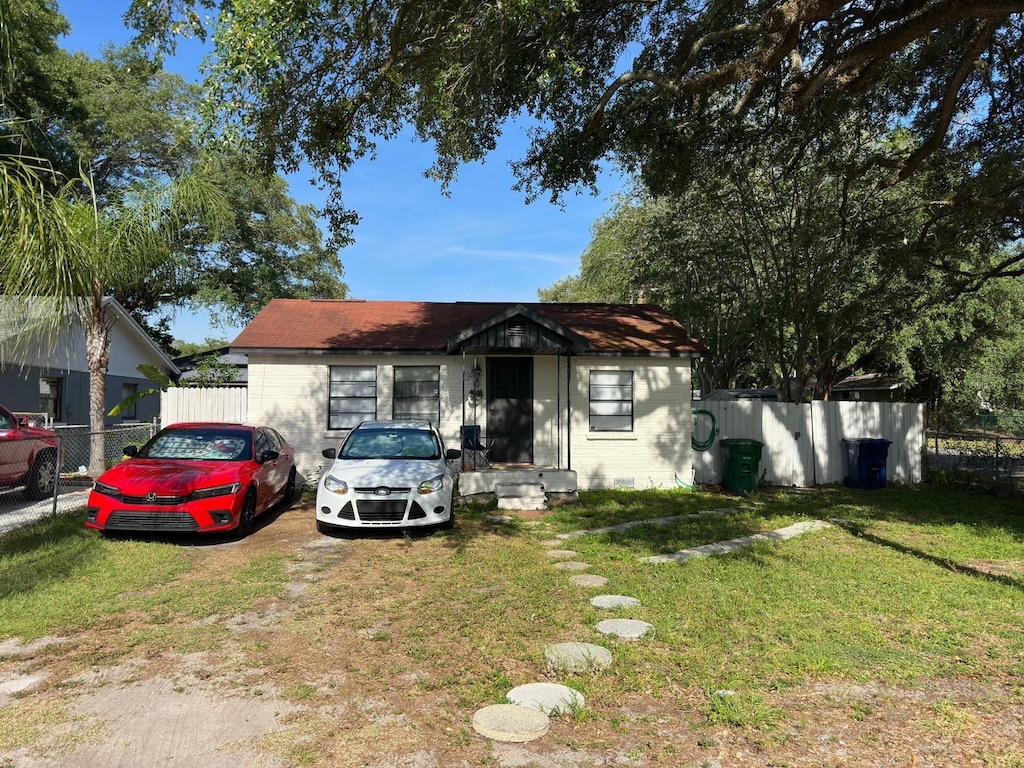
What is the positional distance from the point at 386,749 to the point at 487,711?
678 millimetres

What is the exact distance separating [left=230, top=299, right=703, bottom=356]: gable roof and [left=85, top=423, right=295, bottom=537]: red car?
12.7ft

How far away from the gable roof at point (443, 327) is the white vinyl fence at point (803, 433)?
77.7 inches

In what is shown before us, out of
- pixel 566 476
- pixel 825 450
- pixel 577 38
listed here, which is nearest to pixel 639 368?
pixel 566 476

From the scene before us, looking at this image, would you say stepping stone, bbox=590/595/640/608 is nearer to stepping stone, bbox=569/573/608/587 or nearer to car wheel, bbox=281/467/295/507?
stepping stone, bbox=569/573/608/587

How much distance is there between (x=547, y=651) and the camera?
4629mm

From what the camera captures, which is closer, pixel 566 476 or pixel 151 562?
pixel 151 562

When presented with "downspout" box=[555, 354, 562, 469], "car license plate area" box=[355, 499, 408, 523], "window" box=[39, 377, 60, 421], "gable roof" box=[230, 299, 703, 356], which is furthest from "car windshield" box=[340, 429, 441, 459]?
"window" box=[39, 377, 60, 421]

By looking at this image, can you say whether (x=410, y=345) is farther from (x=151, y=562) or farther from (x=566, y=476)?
(x=151, y=562)

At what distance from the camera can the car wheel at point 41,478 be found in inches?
390

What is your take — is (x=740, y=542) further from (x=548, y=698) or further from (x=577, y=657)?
(x=548, y=698)

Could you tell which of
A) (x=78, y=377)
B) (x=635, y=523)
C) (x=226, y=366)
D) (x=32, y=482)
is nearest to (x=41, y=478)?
(x=32, y=482)

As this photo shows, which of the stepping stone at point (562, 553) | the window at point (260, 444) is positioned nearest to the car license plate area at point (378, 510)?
the window at point (260, 444)

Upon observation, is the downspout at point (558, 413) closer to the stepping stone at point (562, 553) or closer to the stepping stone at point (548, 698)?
the stepping stone at point (562, 553)

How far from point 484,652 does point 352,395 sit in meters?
9.42
